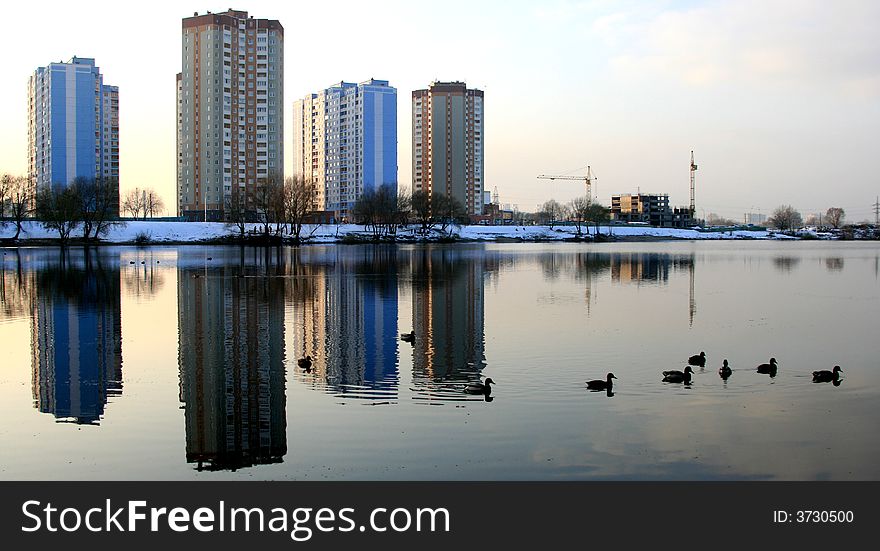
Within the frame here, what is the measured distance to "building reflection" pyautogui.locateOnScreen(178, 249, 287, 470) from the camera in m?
11.8

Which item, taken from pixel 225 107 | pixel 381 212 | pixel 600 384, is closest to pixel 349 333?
pixel 600 384

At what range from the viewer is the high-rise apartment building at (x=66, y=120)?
5335 inches

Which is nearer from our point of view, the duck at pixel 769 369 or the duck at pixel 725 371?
the duck at pixel 725 371

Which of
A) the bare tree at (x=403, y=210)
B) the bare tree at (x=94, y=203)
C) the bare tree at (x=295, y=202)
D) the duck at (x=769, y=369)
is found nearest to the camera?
the duck at (x=769, y=369)

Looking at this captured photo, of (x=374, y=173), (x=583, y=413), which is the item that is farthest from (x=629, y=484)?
(x=374, y=173)

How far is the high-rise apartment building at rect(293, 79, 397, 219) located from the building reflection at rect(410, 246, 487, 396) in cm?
12829

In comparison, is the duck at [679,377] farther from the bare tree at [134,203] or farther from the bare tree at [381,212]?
the bare tree at [134,203]

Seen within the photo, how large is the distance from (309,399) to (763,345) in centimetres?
1242

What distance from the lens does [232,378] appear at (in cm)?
1650

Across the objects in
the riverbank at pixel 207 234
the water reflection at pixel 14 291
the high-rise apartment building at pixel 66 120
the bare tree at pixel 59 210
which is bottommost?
the water reflection at pixel 14 291

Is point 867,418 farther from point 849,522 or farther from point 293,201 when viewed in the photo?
point 293,201

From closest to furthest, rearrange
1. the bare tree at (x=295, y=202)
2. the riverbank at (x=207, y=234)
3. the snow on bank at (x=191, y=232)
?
the riverbank at (x=207, y=234) < the snow on bank at (x=191, y=232) < the bare tree at (x=295, y=202)

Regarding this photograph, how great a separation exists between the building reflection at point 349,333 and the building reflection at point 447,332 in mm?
706

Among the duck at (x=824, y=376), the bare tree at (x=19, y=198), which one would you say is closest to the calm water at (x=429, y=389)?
the duck at (x=824, y=376)
